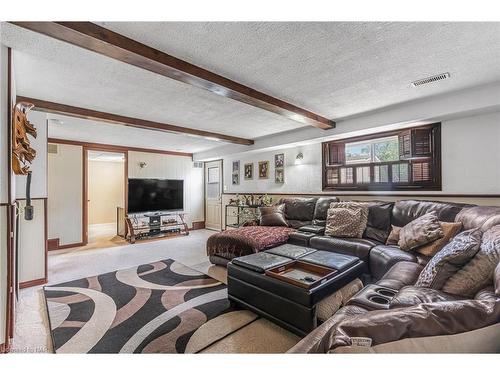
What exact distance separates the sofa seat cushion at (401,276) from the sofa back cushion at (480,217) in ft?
2.28

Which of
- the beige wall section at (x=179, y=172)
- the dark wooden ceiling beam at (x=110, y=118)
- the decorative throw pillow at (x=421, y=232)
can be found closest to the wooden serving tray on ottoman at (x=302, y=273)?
the decorative throw pillow at (x=421, y=232)

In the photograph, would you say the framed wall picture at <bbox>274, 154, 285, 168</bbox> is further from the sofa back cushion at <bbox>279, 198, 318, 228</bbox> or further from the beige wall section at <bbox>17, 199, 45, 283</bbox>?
the beige wall section at <bbox>17, 199, 45, 283</bbox>

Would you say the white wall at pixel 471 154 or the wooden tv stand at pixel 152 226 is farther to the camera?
the wooden tv stand at pixel 152 226

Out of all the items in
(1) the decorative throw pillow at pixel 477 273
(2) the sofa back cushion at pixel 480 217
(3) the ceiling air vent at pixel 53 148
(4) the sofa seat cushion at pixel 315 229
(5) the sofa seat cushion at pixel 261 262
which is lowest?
(5) the sofa seat cushion at pixel 261 262

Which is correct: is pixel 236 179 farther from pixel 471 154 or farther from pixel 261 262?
pixel 471 154

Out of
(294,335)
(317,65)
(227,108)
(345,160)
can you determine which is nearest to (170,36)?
(317,65)

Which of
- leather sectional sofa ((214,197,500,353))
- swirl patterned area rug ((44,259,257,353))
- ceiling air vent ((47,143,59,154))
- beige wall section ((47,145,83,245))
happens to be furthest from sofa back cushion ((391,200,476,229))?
ceiling air vent ((47,143,59,154))

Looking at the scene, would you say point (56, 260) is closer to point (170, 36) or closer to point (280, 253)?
point (280, 253)

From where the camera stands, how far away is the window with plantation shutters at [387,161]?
3.52 m

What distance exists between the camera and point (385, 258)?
8.89 ft

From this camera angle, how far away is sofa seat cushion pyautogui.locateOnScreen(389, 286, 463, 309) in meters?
1.45

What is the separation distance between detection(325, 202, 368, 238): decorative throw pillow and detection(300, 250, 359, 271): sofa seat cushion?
1.02m

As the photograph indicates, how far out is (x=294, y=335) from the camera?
201 centimetres

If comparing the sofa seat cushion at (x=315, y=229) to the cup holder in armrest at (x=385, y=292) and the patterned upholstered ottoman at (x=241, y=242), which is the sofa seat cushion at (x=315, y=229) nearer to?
the patterned upholstered ottoman at (x=241, y=242)
